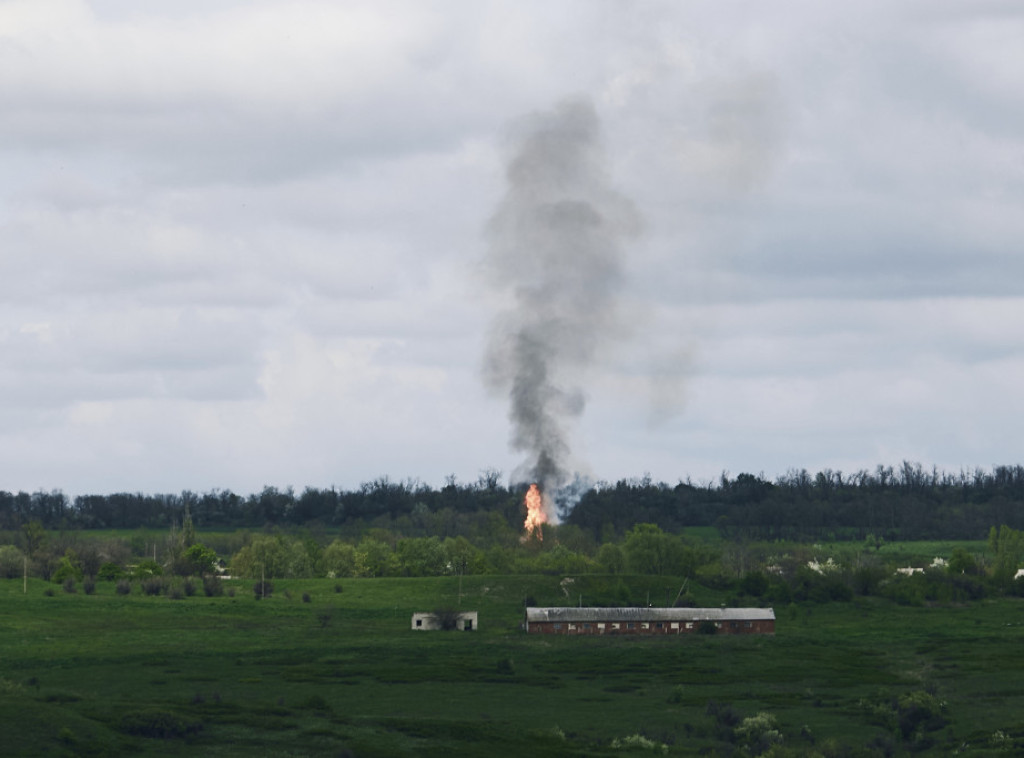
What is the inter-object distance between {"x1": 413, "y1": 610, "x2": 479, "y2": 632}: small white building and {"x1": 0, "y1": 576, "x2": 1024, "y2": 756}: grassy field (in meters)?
1.62

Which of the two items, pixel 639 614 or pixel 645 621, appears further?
pixel 639 614

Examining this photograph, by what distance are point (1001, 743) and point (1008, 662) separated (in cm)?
4353

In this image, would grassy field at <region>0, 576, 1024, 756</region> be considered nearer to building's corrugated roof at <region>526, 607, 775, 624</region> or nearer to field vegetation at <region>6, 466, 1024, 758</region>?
field vegetation at <region>6, 466, 1024, 758</region>

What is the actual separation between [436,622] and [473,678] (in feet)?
109

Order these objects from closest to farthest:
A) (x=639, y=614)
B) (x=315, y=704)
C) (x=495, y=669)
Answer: (x=315, y=704) < (x=495, y=669) < (x=639, y=614)

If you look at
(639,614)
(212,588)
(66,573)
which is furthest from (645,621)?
(66,573)

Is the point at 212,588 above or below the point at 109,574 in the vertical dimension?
below

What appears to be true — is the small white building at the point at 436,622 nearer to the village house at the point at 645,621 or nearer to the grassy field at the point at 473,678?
the grassy field at the point at 473,678

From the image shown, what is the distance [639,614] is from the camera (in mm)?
154500

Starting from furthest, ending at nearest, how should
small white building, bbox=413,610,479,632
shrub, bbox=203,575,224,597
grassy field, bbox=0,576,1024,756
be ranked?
shrub, bbox=203,575,224,597 → small white building, bbox=413,610,479,632 → grassy field, bbox=0,576,1024,756

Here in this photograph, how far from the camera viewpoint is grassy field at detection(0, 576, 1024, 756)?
90.7 meters

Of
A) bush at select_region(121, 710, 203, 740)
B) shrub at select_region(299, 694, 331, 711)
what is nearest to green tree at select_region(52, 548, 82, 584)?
shrub at select_region(299, 694, 331, 711)

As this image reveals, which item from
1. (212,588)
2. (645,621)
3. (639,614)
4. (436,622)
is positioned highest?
(212,588)

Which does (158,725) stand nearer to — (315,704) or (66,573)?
(315,704)
